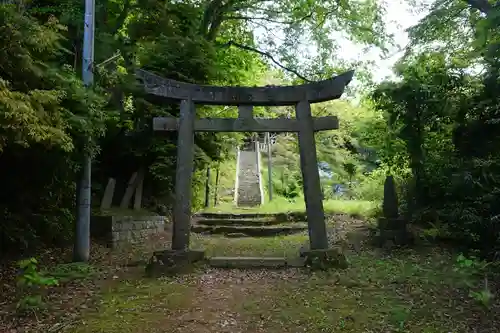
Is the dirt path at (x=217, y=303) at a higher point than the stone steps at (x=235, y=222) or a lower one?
lower

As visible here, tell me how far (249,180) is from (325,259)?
13.6 metres

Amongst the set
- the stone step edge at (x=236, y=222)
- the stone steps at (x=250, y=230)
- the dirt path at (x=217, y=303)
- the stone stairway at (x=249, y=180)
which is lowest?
the dirt path at (x=217, y=303)

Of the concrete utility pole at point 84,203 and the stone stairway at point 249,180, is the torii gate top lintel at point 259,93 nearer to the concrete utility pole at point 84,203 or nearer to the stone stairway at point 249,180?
the concrete utility pole at point 84,203

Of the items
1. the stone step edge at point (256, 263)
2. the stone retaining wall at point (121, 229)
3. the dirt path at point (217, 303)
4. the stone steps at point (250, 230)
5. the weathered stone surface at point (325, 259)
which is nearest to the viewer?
the dirt path at point (217, 303)

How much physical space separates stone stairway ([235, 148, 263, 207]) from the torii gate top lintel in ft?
32.7

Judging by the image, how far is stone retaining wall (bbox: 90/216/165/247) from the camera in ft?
29.7

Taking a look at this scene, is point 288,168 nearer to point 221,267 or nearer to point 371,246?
point 371,246

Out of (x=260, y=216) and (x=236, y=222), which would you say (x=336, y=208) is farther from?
(x=236, y=222)

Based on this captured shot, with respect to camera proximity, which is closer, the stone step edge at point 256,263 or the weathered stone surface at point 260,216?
the stone step edge at point 256,263

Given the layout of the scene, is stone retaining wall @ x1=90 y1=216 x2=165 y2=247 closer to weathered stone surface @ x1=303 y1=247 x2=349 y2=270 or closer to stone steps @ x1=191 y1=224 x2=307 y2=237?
stone steps @ x1=191 y1=224 x2=307 y2=237

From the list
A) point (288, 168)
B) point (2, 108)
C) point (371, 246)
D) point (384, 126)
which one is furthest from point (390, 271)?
point (288, 168)

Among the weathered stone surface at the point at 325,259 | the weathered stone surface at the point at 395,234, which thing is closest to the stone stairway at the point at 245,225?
the weathered stone surface at the point at 395,234

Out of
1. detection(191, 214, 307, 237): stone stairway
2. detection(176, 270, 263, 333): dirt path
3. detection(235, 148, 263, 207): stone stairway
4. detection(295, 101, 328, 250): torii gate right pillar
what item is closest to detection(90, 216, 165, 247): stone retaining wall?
detection(191, 214, 307, 237): stone stairway

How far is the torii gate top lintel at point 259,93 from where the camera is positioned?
7.86 m
